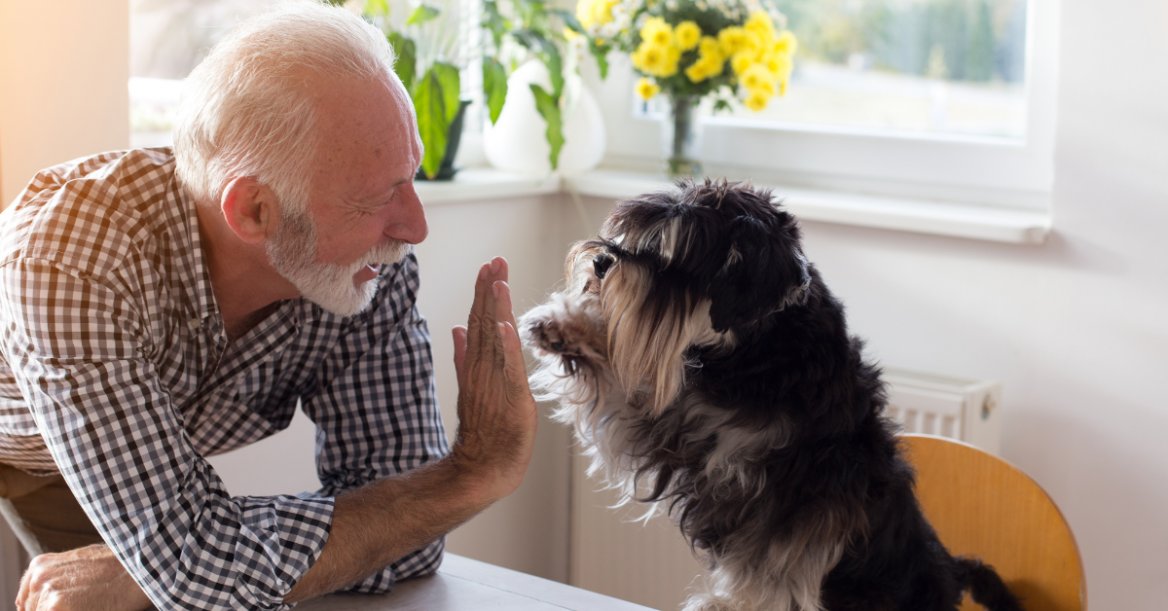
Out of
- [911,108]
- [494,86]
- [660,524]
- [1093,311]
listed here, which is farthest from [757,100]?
[660,524]

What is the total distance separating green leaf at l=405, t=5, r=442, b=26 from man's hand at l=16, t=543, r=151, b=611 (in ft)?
4.72

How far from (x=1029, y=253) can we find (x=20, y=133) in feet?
5.99

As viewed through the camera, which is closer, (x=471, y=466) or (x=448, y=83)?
(x=471, y=466)

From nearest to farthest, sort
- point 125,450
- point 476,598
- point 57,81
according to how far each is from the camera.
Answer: point 125,450
point 476,598
point 57,81

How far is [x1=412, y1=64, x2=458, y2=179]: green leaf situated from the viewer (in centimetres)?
258

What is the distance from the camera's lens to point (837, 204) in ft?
8.51

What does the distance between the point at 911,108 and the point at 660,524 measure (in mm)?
1109

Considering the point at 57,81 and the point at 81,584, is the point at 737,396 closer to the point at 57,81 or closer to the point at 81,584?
the point at 81,584

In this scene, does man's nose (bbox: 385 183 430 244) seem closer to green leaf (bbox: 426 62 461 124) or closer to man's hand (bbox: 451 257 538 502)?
man's hand (bbox: 451 257 538 502)

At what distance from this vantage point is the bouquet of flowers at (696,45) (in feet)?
9.00

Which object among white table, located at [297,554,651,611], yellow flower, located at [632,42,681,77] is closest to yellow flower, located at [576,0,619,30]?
yellow flower, located at [632,42,681,77]

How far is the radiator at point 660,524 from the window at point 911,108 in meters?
0.48

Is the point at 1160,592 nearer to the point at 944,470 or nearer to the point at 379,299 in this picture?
the point at 944,470

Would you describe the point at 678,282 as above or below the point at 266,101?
below
